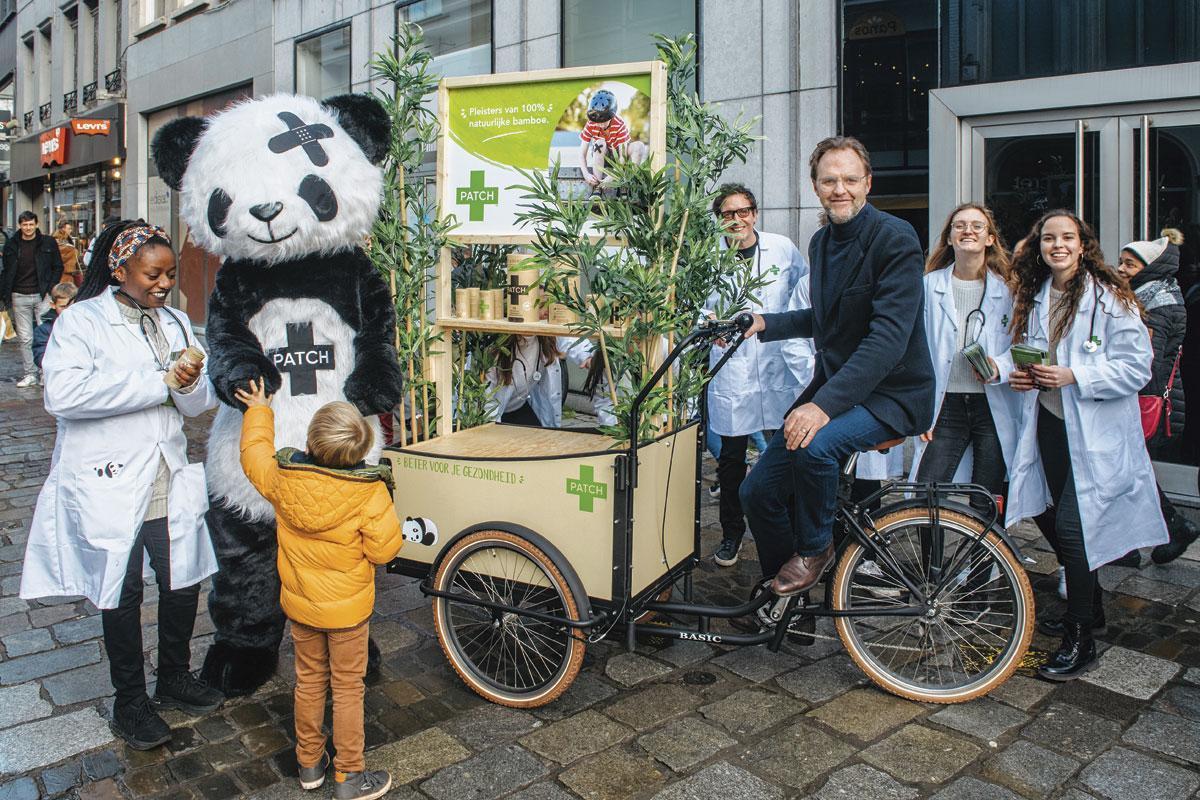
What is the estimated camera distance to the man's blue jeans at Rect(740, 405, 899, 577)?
151 inches

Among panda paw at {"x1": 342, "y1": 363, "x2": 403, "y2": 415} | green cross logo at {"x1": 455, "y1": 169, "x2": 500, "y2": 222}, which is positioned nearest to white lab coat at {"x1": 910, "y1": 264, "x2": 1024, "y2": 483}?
green cross logo at {"x1": 455, "y1": 169, "x2": 500, "y2": 222}

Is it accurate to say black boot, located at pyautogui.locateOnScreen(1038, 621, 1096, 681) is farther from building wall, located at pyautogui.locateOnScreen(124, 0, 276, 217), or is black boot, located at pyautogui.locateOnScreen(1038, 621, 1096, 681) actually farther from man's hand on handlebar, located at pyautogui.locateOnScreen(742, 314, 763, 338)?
building wall, located at pyautogui.locateOnScreen(124, 0, 276, 217)

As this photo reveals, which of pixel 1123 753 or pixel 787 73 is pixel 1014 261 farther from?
pixel 787 73

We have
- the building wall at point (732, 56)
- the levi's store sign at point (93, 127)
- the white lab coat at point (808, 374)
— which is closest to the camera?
the white lab coat at point (808, 374)

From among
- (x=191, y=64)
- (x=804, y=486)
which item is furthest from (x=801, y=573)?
(x=191, y=64)

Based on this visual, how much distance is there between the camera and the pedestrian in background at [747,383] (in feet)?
18.8

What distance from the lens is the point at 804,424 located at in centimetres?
374

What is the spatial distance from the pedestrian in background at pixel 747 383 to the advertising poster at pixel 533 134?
1.64m

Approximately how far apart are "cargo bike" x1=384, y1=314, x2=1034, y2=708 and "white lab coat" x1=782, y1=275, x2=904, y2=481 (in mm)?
909

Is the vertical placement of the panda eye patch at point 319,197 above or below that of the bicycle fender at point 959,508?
above

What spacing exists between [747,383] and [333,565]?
3.21 meters

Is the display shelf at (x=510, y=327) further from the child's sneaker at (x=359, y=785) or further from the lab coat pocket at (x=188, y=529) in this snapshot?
the child's sneaker at (x=359, y=785)

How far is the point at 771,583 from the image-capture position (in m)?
4.11

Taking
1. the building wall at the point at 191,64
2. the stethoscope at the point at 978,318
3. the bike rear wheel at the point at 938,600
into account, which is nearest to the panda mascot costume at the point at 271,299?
the bike rear wheel at the point at 938,600
